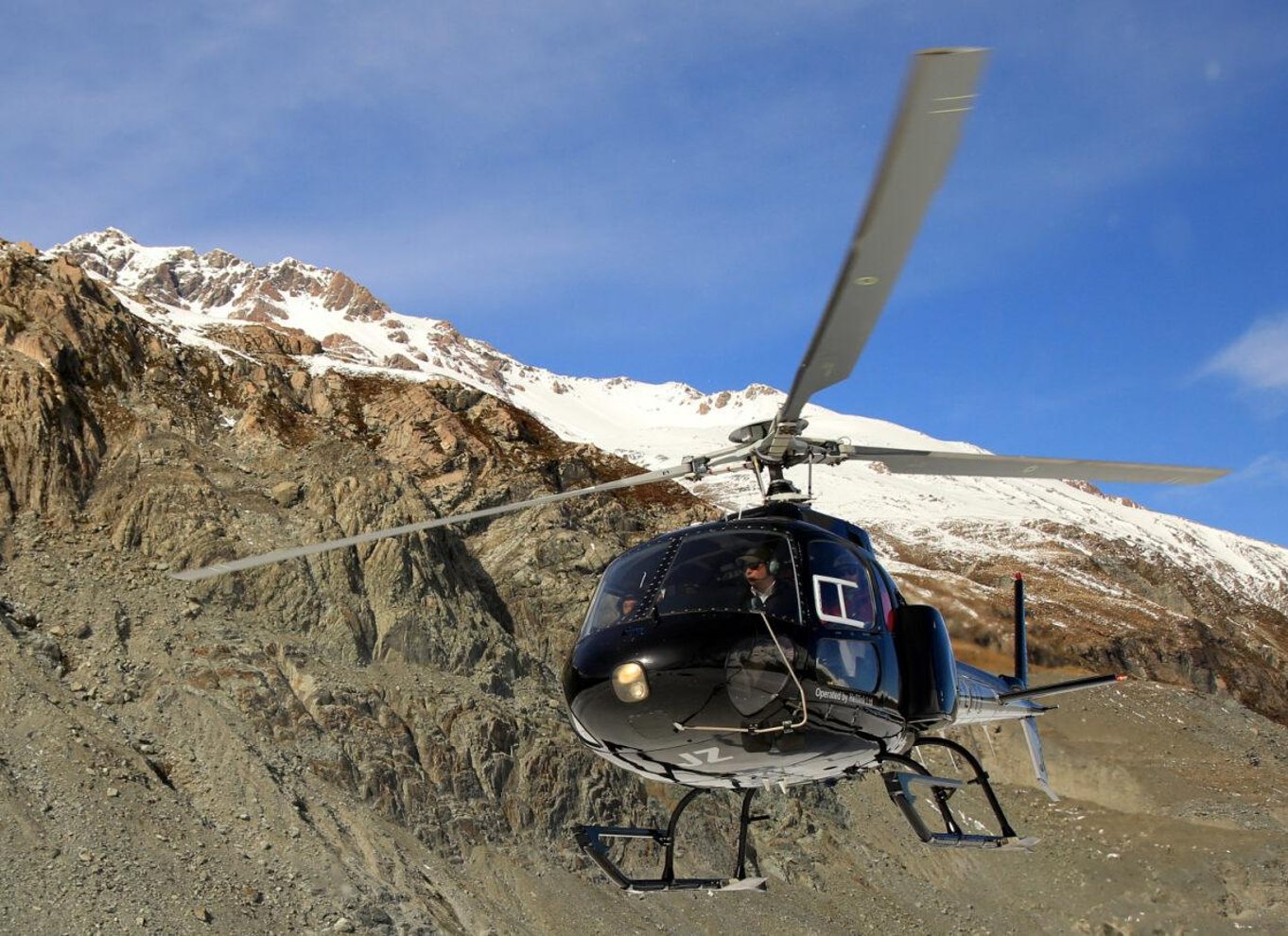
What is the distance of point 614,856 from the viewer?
36250 mm

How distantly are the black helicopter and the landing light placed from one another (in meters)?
0.01

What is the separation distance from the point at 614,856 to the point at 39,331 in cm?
2730

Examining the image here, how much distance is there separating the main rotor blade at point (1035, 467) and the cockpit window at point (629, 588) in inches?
97.6

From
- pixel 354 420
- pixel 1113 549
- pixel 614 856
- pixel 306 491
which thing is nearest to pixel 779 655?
pixel 614 856

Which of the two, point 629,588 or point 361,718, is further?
point 361,718

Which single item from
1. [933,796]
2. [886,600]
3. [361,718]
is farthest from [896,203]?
[361,718]

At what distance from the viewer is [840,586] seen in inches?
442

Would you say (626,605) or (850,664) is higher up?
(626,605)

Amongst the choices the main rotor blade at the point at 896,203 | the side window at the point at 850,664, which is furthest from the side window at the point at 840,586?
the main rotor blade at the point at 896,203

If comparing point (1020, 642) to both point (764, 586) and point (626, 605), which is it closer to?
point (764, 586)

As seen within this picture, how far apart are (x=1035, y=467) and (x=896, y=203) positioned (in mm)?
5795

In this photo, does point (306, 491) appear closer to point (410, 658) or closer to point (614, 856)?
point (410, 658)

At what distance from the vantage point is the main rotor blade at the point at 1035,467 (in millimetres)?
11594

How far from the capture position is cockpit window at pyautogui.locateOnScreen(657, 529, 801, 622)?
1059 centimetres
